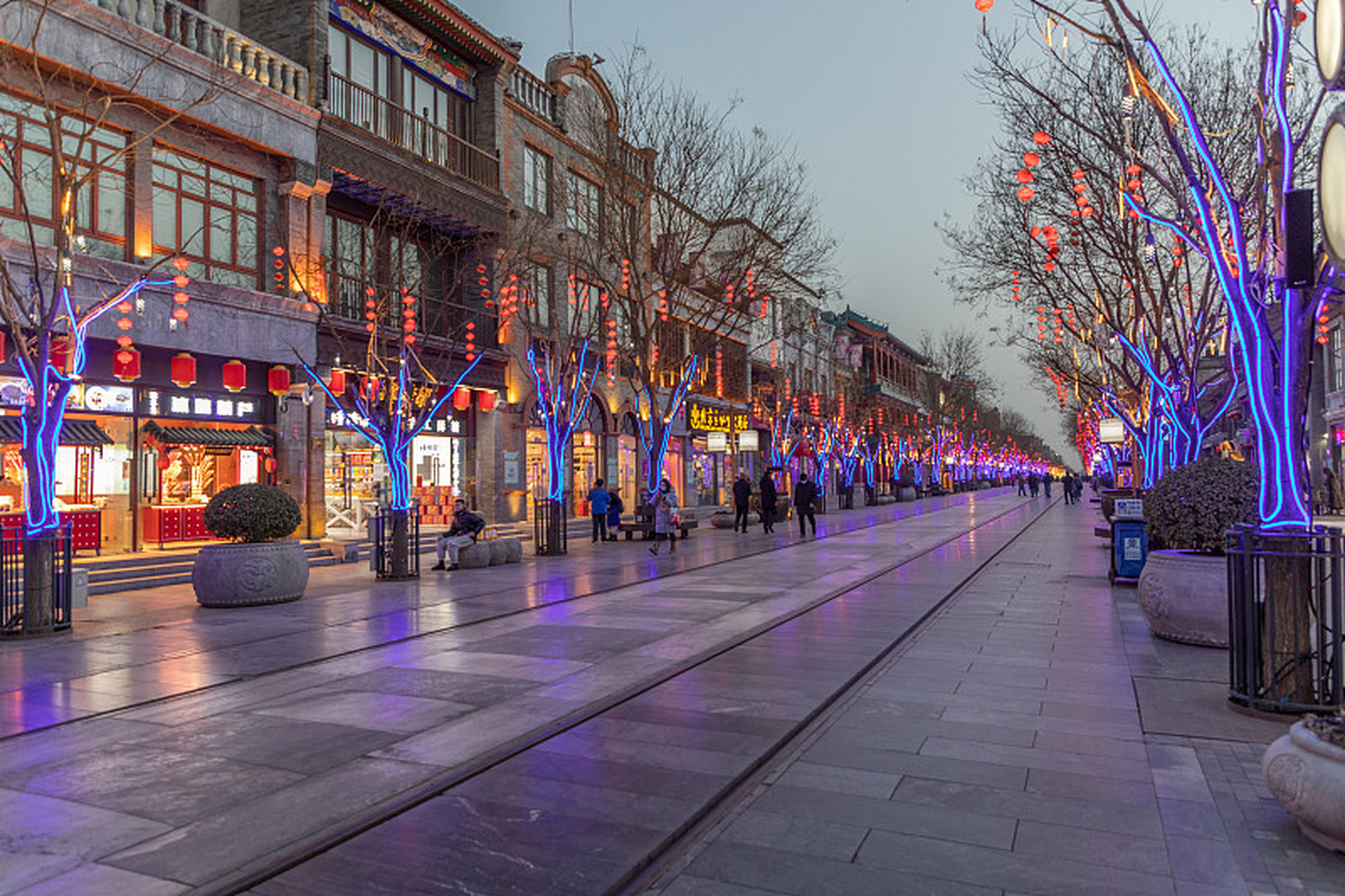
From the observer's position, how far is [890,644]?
28.9 ft

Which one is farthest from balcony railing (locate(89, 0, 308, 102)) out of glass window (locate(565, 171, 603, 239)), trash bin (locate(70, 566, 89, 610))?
trash bin (locate(70, 566, 89, 610))

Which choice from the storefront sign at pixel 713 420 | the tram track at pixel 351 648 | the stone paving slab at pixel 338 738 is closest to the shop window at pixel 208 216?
the tram track at pixel 351 648

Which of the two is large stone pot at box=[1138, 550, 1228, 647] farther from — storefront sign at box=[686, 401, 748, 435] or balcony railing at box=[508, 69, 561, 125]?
storefront sign at box=[686, 401, 748, 435]

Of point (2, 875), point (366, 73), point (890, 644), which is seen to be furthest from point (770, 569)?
point (366, 73)

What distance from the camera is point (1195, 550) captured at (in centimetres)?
905

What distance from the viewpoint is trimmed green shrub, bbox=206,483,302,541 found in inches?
480

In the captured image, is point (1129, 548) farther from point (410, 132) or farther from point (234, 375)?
point (410, 132)

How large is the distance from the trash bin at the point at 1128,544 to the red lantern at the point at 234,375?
639 inches

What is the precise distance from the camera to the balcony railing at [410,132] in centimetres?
2178

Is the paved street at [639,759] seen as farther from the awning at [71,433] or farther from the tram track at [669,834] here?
the awning at [71,433]

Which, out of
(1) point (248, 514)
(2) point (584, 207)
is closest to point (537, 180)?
(2) point (584, 207)

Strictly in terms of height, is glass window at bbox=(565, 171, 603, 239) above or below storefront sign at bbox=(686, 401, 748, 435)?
above

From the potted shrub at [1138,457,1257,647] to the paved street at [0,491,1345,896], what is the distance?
0.31 meters

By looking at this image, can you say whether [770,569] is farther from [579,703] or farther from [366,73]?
[366,73]
